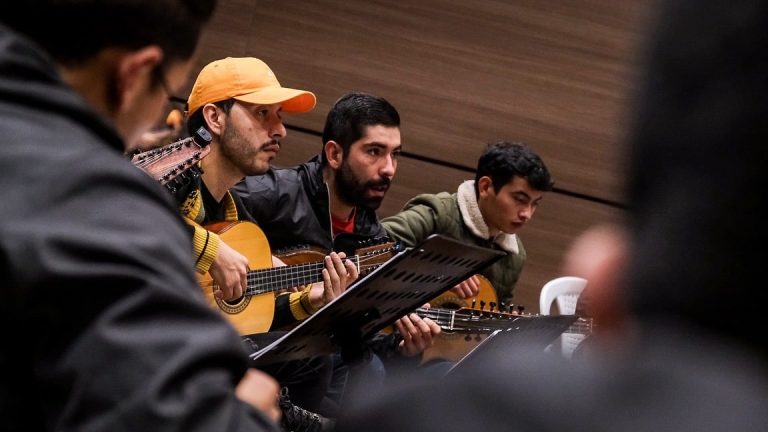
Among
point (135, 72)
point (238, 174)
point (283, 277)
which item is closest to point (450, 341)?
point (283, 277)

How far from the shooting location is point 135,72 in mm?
1043

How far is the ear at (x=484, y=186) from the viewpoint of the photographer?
4.88 meters

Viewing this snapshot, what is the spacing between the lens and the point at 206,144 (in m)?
3.20

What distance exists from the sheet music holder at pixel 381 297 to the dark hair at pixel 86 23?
4.46 feet

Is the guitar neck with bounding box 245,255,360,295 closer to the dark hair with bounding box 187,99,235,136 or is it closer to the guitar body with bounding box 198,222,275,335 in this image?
the guitar body with bounding box 198,222,275,335

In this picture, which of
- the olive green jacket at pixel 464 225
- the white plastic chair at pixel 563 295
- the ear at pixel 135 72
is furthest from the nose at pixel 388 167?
the ear at pixel 135 72

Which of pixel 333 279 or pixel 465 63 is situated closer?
pixel 333 279

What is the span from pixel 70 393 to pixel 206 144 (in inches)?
94.0

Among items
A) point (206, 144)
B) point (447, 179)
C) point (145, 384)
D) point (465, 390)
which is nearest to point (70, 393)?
point (145, 384)

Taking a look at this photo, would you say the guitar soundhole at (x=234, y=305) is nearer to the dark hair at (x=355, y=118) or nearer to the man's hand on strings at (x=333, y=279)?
the man's hand on strings at (x=333, y=279)

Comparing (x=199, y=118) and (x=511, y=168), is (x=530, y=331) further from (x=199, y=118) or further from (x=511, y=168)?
(x=511, y=168)

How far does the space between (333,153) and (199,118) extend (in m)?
0.71

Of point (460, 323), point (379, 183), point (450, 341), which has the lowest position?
point (450, 341)

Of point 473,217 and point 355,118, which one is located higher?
point 355,118
